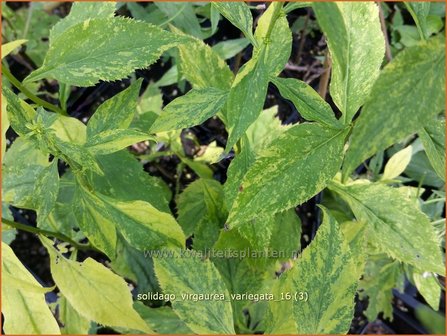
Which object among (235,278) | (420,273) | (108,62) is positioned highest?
(108,62)

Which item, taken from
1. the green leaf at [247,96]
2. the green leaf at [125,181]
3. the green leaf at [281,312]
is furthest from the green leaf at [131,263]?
the green leaf at [247,96]

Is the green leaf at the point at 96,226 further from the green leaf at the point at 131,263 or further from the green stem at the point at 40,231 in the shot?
the green leaf at the point at 131,263

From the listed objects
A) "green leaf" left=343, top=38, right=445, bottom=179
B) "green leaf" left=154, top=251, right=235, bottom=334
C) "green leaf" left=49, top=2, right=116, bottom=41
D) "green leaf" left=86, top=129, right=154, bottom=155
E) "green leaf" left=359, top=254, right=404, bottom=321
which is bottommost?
"green leaf" left=359, top=254, right=404, bottom=321

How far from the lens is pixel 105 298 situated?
602mm

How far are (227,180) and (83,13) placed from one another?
270 millimetres

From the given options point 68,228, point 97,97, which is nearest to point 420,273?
point 68,228

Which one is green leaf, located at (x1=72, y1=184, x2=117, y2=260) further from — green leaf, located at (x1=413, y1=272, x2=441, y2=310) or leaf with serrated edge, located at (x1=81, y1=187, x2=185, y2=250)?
green leaf, located at (x1=413, y1=272, x2=441, y2=310)

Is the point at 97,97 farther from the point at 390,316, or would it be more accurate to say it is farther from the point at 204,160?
the point at 390,316

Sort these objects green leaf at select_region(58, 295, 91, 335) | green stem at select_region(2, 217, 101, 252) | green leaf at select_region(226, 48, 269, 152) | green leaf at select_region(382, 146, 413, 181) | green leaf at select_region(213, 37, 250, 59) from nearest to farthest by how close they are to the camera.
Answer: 1. green leaf at select_region(226, 48, 269, 152)
2. green stem at select_region(2, 217, 101, 252)
3. green leaf at select_region(58, 295, 91, 335)
4. green leaf at select_region(382, 146, 413, 181)
5. green leaf at select_region(213, 37, 250, 59)

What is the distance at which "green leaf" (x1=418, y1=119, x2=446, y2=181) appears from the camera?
0.53 meters

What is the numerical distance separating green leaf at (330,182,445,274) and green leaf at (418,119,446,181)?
0.24 feet

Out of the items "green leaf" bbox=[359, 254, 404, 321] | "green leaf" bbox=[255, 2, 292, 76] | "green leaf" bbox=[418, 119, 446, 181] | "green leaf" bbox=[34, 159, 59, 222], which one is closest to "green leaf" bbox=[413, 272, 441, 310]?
"green leaf" bbox=[359, 254, 404, 321]

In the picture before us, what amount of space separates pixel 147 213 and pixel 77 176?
3.3 inches

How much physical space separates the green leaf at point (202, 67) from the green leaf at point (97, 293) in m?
0.25
